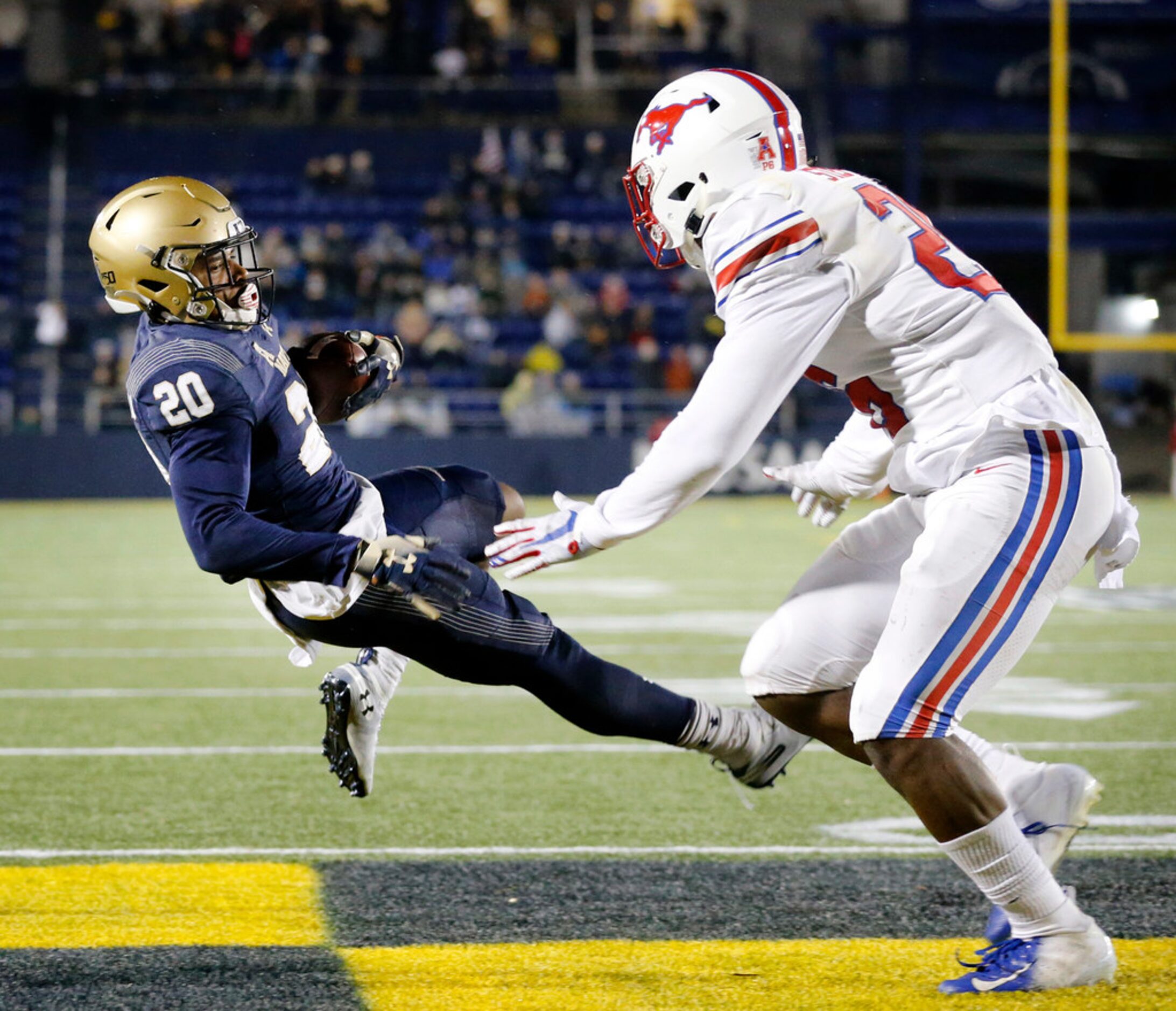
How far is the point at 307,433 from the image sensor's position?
3.33 m

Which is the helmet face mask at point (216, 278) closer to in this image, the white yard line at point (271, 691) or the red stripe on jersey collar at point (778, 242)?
the red stripe on jersey collar at point (778, 242)

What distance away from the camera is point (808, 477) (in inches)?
125

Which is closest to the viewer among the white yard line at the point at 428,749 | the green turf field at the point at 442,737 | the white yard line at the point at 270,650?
the green turf field at the point at 442,737

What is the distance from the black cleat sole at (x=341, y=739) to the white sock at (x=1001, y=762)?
1.29 metres

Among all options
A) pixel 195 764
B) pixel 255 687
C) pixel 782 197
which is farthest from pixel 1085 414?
pixel 255 687

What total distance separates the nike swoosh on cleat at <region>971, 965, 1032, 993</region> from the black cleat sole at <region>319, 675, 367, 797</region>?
1.39 meters

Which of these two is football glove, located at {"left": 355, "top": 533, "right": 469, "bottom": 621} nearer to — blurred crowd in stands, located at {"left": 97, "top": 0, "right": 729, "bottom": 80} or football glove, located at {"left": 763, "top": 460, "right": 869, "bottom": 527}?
football glove, located at {"left": 763, "top": 460, "right": 869, "bottom": 527}

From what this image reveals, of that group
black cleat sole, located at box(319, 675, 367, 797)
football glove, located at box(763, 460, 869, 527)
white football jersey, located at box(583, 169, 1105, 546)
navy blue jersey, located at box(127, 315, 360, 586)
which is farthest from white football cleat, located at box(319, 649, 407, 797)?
white football jersey, located at box(583, 169, 1105, 546)

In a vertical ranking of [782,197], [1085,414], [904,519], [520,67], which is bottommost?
[904,519]

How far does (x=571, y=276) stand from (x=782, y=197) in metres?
15.9

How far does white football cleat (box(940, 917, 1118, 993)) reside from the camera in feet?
8.56

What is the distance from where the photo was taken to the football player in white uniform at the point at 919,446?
8.30ft

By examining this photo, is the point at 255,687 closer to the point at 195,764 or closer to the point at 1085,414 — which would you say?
the point at 195,764

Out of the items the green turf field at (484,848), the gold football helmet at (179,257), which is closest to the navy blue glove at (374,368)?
the gold football helmet at (179,257)
